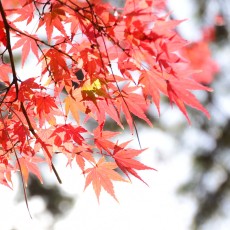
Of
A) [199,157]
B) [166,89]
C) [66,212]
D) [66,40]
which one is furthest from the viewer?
[199,157]

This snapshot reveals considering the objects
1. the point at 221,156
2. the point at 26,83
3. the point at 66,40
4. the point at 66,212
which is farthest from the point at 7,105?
the point at 221,156

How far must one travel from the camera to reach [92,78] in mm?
1002

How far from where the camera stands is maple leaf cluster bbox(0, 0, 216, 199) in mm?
904

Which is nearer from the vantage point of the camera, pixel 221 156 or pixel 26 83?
pixel 26 83

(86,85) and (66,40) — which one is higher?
(66,40)

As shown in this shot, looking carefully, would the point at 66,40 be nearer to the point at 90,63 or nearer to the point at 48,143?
the point at 90,63

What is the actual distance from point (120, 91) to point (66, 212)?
3.36 metres

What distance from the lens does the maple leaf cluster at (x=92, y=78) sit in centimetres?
90

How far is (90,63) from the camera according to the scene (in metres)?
1.01

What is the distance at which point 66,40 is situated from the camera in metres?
1.07

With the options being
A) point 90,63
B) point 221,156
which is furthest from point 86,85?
point 221,156

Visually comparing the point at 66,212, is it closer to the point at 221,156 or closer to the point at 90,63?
the point at 221,156

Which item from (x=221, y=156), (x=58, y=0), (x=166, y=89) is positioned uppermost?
(x=58, y=0)

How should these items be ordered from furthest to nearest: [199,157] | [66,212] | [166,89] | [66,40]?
[199,157]
[66,212]
[66,40]
[166,89]
